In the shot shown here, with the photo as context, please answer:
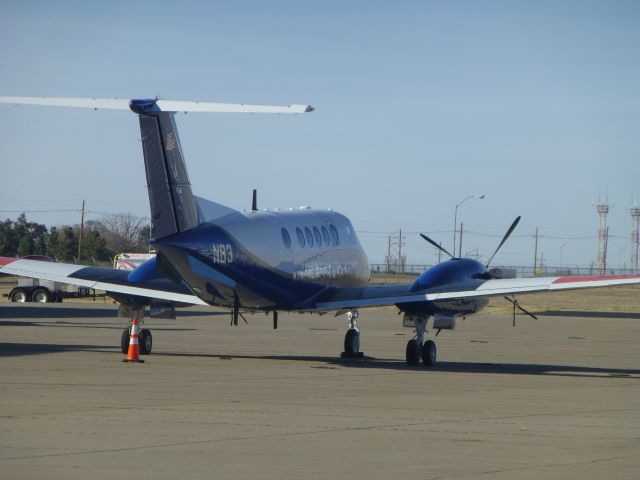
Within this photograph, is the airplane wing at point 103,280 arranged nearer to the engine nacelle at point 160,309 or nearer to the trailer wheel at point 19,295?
the engine nacelle at point 160,309

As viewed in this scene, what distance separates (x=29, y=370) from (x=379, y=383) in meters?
6.76

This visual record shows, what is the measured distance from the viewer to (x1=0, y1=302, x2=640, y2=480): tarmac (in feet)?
38.7

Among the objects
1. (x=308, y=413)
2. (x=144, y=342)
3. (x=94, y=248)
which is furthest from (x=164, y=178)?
(x=94, y=248)

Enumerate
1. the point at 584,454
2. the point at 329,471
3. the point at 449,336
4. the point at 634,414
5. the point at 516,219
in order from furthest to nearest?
the point at 449,336 → the point at 516,219 → the point at 634,414 → the point at 584,454 → the point at 329,471

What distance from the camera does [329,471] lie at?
1143 centimetres

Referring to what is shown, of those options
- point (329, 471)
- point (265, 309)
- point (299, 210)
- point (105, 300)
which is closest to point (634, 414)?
point (329, 471)

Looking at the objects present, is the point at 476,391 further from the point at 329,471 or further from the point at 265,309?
the point at 329,471

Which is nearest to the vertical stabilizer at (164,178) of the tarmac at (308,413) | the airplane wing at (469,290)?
the tarmac at (308,413)

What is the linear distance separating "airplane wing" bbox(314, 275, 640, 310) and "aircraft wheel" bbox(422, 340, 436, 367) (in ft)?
3.75

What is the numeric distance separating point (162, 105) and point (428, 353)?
28.5 feet

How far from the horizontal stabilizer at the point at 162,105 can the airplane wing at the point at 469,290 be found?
603cm

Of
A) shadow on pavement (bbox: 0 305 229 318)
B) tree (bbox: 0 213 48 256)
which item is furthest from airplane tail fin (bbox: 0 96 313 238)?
tree (bbox: 0 213 48 256)

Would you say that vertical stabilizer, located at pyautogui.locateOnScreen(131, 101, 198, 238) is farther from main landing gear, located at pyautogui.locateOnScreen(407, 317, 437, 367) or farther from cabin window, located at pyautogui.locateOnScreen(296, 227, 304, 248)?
main landing gear, located at pyautogui.locateOnScreen(407, 317, 437, 367)

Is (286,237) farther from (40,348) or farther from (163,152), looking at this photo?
(40,348)
